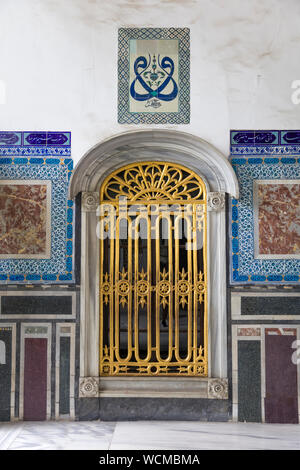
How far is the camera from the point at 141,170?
4.98 metres

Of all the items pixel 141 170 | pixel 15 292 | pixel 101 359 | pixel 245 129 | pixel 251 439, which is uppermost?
pixel 245 129

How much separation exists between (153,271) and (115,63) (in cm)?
200

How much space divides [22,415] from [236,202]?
→ 2.76m

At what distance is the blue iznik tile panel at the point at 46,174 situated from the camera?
4.86 metres

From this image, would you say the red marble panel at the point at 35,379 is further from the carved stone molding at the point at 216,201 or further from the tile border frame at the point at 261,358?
the carved stone molding at the point at 216,201

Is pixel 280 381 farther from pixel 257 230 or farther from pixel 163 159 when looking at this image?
pixel 163 159

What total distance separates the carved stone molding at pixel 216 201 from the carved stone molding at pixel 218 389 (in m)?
1.56

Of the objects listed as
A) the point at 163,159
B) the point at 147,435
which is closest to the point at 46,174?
the point at 163,159

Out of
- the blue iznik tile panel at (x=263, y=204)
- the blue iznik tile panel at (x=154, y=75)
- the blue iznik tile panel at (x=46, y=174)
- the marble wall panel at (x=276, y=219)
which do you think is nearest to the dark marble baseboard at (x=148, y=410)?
the blue iznik tile panel at (x=263, y=204)

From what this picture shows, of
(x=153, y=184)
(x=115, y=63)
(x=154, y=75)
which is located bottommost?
(x=153, y=184)

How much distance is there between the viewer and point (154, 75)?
16.4 ft

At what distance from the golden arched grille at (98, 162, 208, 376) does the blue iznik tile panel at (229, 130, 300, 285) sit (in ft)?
1.13

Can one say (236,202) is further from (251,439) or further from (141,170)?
(251,439)

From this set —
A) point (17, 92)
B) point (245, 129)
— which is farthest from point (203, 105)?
point (17, 92)
